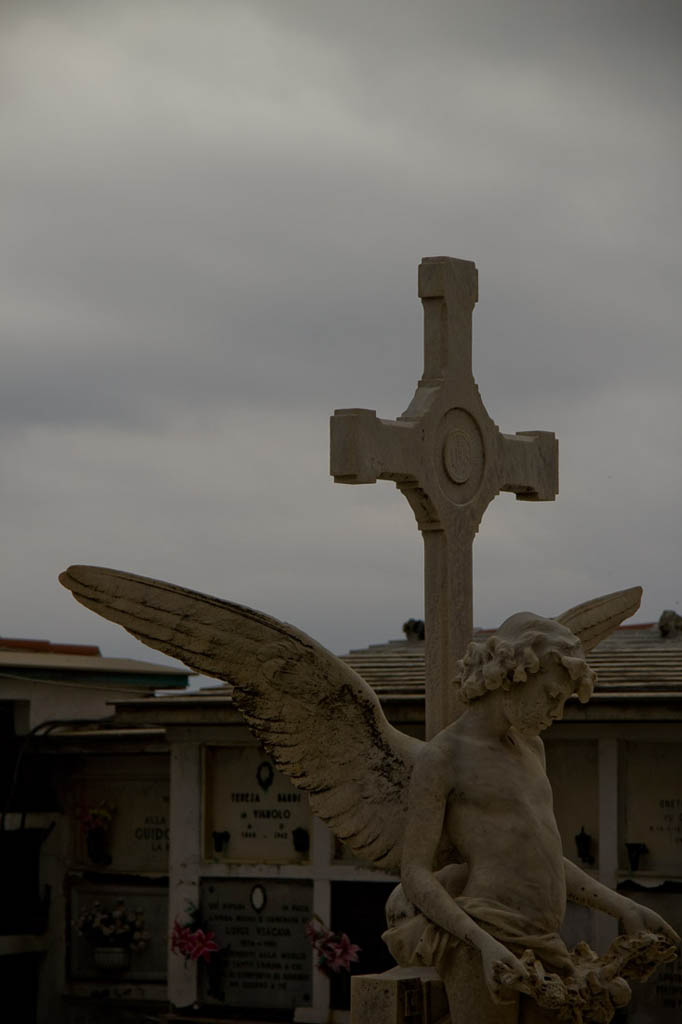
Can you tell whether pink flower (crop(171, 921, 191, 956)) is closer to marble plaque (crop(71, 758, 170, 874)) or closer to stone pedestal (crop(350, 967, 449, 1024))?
marble plaque (crop(71, 758, 170, 874))

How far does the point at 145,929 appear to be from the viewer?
50.3 ft

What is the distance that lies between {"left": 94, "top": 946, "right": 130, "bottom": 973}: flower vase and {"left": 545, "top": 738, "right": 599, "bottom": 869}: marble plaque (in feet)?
13.2

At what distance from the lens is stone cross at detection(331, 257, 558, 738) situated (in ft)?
27.4

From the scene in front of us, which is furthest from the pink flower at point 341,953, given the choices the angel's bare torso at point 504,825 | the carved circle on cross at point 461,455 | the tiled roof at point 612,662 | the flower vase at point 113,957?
the angel's bare torso at point 504,825

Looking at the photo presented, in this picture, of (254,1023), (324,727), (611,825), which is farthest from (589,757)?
(324,727)

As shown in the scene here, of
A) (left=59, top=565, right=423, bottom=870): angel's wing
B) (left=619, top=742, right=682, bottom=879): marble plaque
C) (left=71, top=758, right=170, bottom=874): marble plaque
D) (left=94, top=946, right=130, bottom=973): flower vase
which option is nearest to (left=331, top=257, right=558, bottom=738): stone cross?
(left=59, top=565, right=423, bottom=870): angel's wing

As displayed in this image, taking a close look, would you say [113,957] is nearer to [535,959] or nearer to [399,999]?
[399,999]

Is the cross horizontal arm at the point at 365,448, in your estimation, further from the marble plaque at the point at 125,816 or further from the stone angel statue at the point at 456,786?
the marble plaque at the point at 125,816

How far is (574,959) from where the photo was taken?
263 inches

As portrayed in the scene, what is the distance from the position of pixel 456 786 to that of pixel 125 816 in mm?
9197

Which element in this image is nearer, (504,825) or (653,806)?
(504,825)

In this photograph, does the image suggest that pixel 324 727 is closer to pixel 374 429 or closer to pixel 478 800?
pixel 478 800

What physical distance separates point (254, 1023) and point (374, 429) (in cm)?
726

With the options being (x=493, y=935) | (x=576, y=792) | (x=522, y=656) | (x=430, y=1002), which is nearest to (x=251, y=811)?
(x=576, y=792)
